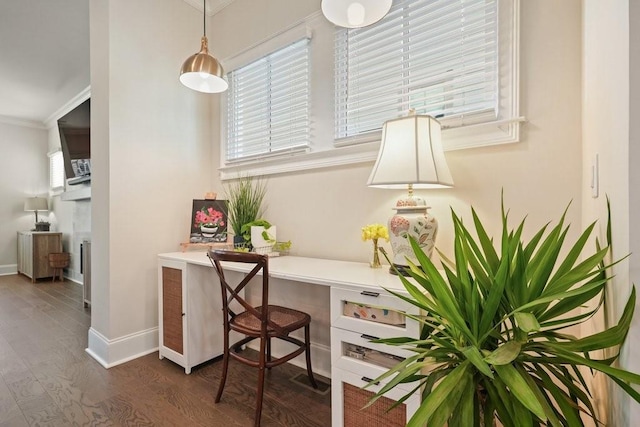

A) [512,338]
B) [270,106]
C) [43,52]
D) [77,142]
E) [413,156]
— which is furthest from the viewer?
[77,142]

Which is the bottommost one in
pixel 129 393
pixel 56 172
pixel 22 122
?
pixel 129 393

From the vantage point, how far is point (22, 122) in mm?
6004

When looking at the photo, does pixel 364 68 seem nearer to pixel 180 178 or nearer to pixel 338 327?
pixel 338 327

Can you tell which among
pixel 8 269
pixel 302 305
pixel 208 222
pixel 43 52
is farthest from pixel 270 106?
pixel 8 269

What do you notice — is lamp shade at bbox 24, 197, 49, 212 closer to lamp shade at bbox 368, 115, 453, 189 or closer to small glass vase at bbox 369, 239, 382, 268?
small glass vase at bbox 369, 239, 382, 268

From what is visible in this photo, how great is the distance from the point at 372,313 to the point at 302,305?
3.33 feet

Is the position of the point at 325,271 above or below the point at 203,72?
below

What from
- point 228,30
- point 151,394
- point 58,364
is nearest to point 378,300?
point 151,394

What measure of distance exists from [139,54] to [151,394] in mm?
2487

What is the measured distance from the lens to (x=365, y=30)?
6.49 feet

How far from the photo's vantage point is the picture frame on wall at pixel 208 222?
8.43 feet

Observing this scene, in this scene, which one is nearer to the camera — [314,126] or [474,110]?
[474,110]

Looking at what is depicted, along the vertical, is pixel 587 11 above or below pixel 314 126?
above

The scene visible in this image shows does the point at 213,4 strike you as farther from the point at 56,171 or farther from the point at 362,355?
the point at 56,171
